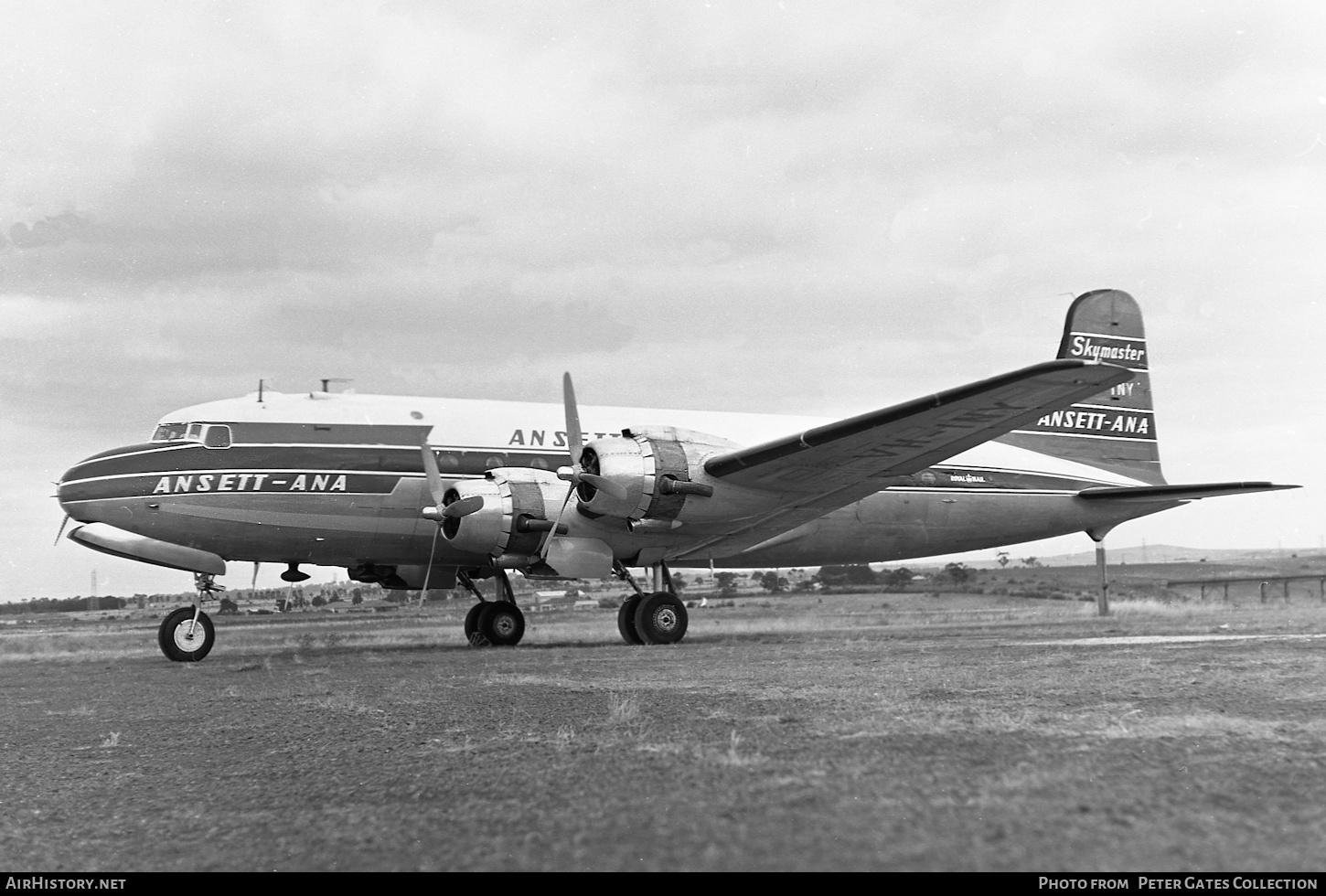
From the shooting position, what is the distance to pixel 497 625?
67.4ft

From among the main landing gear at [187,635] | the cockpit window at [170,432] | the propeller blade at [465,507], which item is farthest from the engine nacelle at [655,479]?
the cockpit window at [170,432]

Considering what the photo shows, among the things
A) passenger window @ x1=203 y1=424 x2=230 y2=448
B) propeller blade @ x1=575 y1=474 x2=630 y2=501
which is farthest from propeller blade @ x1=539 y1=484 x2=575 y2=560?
passenger window @ x1=203 y1=424 x2=230 y2=448

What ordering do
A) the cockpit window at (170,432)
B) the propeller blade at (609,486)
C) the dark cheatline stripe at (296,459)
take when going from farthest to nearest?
the cockpit window at (170,432), the dark cheatline stripe at (296,459), the propeller blade at (609,486)

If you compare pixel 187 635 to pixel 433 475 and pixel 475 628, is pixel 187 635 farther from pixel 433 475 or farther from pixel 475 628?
pixel 475 628

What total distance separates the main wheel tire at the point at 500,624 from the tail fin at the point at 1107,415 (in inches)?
452

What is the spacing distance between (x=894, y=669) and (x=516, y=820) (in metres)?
7.78

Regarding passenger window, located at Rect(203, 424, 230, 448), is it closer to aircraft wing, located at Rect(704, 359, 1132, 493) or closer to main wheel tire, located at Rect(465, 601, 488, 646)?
main wheel tire, located at Rect(465, 601, 488, 646)

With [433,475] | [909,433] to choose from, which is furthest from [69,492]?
[909,433]

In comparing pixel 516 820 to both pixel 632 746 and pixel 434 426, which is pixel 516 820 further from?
pixel 434 426

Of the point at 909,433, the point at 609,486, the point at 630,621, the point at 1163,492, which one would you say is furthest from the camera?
the point at 1163,492

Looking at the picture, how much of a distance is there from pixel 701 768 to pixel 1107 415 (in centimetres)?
2229

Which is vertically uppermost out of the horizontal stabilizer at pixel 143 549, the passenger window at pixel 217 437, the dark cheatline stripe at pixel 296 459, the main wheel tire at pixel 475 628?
the passenger window at pixel 217 437

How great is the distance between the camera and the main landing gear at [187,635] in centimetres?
1758

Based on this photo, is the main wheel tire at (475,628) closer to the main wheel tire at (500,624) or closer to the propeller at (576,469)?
the main wheel tire at (500,624)
